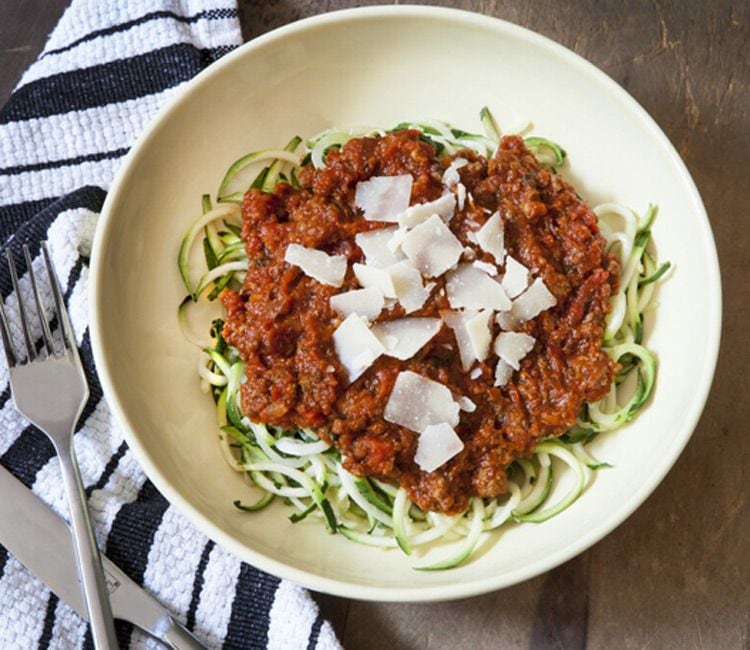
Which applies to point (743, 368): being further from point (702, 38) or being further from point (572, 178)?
point (702, 38)

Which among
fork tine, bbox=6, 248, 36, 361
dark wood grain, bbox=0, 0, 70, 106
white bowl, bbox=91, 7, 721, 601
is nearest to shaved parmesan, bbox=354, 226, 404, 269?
white bowl, bbox=91, 7, 721, 601

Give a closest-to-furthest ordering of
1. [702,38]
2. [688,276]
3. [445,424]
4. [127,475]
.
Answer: [445,424]
[688,276]
[127,475]
[702,38]

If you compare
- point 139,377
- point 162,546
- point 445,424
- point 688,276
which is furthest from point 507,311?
point 162,546

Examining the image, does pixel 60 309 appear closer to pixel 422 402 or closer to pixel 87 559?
pixel 87 559

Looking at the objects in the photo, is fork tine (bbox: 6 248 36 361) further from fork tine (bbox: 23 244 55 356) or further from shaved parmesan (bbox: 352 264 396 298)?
shaved parmesan (bbox: 352 264 396 298)

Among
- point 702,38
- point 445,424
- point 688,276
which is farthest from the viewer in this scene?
point 702,38

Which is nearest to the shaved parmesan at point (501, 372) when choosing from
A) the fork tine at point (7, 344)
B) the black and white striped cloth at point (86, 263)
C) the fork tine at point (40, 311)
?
the black and white striped cloth at point (86, 263)

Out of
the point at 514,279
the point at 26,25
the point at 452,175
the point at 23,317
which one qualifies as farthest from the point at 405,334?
the point at 26,25
